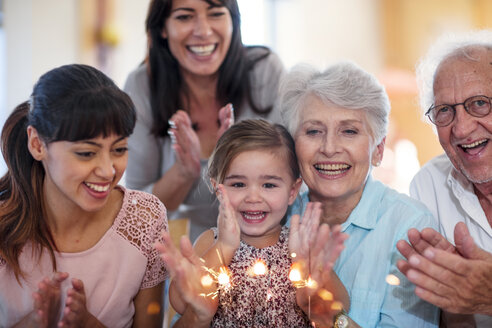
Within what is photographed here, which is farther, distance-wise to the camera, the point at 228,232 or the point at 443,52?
the point at 443,52

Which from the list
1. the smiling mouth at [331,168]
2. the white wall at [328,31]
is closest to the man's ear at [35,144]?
the smiling mouth at [331,168]

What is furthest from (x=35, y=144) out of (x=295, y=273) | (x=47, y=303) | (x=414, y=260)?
(x=414, y=260)

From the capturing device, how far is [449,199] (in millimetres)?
1648

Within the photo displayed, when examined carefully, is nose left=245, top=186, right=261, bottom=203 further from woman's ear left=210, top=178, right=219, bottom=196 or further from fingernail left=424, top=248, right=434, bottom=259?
fingernail left=424, top=248, right=434, bottom=259

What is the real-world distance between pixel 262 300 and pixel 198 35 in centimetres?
103

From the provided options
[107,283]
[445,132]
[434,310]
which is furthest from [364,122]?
[107,283]

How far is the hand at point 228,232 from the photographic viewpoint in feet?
4.29

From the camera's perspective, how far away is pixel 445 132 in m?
1.53

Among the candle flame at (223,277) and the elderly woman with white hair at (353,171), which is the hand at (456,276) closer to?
the elderly woman with white hair at (353,171)

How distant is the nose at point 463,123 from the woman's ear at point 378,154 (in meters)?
0.21

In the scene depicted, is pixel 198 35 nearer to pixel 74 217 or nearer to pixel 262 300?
pixel 74 217

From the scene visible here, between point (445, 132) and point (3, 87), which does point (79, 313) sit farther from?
point (3, 87)

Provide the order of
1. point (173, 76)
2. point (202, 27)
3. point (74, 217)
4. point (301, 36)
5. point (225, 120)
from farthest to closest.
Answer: point (301, 36) → point (173, 76) → point (202, 27) → point (225, 120) → point (74, 217)

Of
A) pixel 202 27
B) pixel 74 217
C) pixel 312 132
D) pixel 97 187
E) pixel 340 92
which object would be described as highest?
pixel 202 27
